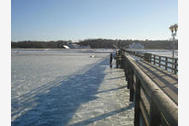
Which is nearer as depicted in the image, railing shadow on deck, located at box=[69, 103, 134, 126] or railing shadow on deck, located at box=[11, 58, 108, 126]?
railing shadow on deck, located at box=[69, 103, 134, 126]

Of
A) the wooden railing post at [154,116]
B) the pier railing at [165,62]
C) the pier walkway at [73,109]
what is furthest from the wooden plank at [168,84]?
the pier railing at [165,62]

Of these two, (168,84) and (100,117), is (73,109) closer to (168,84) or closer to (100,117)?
(100,117)

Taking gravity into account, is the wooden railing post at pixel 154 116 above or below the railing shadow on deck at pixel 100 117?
above

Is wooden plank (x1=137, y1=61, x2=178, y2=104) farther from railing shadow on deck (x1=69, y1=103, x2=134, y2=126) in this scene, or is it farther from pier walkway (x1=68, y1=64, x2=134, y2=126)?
railing shadow on deck (x1=69, y1=103, x2=134, y2=126)

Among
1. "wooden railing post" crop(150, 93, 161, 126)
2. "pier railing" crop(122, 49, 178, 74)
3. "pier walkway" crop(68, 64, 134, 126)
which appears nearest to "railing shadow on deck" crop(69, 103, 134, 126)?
"pier walkway" crop(68, 64, 134, 126)

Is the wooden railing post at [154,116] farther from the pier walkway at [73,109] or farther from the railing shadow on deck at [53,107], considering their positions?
the railing shadow on deck at [53,107]

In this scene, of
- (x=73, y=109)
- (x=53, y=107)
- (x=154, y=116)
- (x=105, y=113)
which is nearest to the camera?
(x=154, y=116)

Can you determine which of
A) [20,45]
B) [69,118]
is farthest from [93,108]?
[20,45]

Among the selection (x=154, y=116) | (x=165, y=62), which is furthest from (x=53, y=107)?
(x=165, y=62)

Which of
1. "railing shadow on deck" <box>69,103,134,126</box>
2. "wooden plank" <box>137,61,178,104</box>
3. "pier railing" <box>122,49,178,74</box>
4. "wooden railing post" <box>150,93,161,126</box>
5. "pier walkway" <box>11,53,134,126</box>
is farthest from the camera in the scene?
"pier railing" <box>122,49,178,74</box>

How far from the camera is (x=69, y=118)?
511cm
